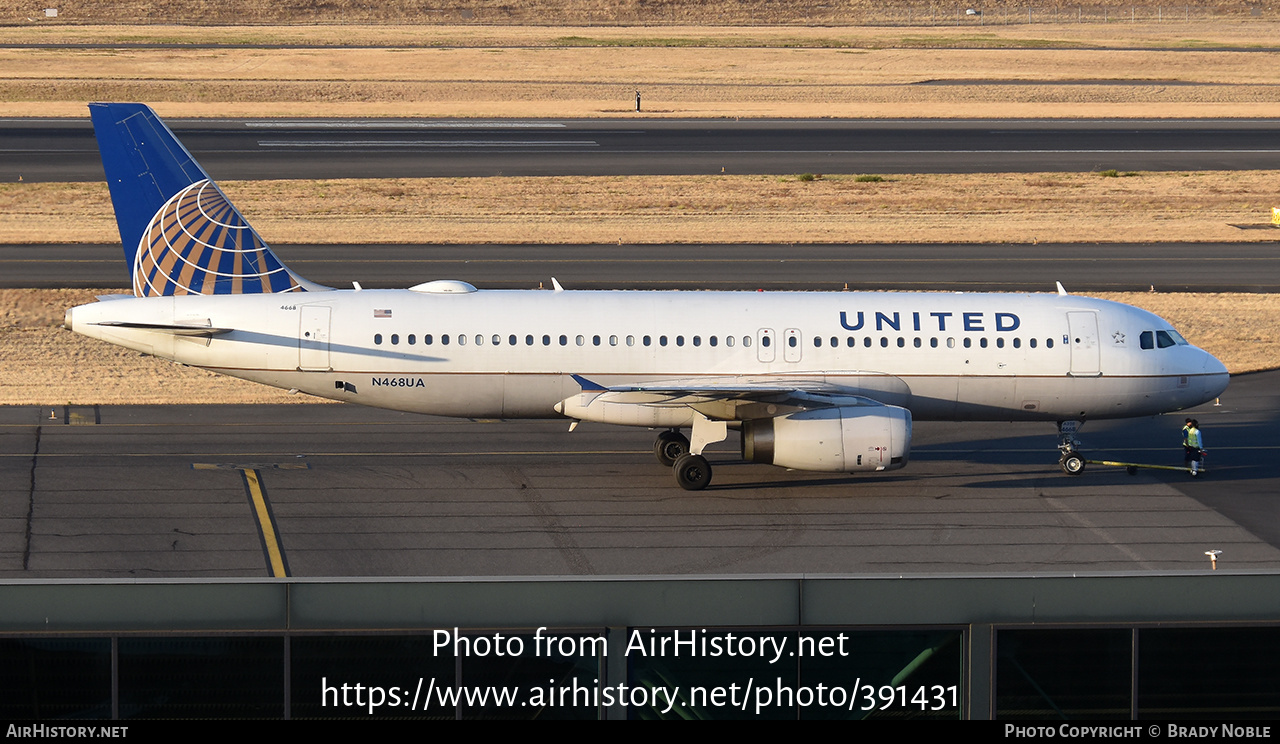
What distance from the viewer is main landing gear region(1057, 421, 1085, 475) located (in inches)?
1373

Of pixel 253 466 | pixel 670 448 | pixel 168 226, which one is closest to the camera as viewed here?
pixel 253 466

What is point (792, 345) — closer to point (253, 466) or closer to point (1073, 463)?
point (1073, 463)

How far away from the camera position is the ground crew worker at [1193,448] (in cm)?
3450

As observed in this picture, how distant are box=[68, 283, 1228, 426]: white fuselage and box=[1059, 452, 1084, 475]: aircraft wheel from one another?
1118 mm

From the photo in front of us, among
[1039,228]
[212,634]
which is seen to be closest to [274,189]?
[1039,228]

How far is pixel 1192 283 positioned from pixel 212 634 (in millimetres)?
49090

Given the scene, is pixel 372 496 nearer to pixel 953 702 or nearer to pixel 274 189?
pixel 953 702

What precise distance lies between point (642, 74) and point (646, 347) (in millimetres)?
86010

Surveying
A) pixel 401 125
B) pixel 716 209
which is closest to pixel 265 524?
pixel 716 209

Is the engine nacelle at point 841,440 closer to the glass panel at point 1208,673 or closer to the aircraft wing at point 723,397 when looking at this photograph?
the aircraft wing at point 723,397

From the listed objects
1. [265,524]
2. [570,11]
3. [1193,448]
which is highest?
[570,11]

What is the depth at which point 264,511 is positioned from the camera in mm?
30422

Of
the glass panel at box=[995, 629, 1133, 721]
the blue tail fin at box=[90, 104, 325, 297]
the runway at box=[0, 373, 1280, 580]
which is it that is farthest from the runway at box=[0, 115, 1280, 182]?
the glass panel at box=[995, 629, 1133, 721]

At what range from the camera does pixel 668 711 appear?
51.8ft
